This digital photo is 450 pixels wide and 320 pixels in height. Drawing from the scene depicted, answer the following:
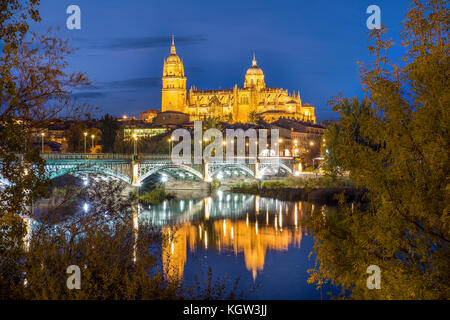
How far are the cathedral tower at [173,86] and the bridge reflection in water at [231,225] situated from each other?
104340mm

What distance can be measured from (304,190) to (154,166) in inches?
581

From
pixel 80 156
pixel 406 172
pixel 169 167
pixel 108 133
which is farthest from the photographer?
pixel 108 133

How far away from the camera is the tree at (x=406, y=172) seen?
917 cm

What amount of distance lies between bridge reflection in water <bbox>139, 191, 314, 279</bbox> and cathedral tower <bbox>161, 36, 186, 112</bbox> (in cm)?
10434

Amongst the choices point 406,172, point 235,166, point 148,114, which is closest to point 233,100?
point 148,114

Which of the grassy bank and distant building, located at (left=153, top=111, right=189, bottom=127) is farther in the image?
distant building, located at (left=153, top=111, right=189, bottom=127)

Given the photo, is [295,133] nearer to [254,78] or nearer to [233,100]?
[233,100]

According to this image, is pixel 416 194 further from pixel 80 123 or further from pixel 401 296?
pixel 80 123

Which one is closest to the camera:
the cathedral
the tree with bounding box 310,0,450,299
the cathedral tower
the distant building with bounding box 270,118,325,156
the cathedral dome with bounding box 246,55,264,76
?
the tree with bounding box 310,0,450,299

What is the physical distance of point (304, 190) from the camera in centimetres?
4962

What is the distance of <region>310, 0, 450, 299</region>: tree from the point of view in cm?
917

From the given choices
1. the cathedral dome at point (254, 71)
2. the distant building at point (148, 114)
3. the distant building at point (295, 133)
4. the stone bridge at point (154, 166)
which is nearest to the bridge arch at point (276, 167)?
the stone bridge at point (154, 166)

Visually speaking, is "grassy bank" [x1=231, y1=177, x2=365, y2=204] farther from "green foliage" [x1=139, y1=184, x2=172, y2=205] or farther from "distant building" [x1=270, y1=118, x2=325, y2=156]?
"distant building" [x1=270, y1=118, x2=325, y2=156]

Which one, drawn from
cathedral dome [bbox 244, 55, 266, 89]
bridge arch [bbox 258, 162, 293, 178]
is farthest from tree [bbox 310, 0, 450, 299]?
cathedral dome [bbox 244, 55, 266, 89]
